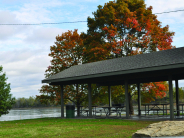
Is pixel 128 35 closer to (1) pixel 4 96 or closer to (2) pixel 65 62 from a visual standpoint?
(2) pixel 65 62

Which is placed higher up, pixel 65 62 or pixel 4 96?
pixel 65 62

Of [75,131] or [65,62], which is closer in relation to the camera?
[75,131]

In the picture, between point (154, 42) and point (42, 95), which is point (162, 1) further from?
point (42, 95)

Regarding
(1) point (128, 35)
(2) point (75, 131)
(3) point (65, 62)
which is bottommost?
(2) point (75, 131)

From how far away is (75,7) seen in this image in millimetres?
14977

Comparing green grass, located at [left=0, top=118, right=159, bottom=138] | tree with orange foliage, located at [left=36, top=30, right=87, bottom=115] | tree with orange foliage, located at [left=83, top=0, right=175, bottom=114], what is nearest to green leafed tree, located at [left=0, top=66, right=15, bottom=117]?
tree with orange foliage, located at [left=36, top=30, right=87, bottom=115]

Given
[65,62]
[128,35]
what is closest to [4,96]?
[65,62]

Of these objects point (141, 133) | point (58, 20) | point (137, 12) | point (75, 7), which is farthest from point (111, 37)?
point (141, 133)

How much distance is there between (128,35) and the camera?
2281 cm

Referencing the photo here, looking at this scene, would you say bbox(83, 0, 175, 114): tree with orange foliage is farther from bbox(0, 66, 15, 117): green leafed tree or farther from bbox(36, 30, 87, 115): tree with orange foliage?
bbox(0, 66, 15, 117): green leafed tree

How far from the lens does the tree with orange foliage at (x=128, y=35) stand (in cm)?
2231

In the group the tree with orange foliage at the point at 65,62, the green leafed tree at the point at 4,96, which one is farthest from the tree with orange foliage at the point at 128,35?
the green leafed tree at the point at 4,96

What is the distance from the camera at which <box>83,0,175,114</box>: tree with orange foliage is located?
22312 millimetres

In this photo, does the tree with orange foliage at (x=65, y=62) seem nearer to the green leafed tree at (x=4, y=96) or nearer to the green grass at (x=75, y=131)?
the green leafed tree at (x=4, y=96)
